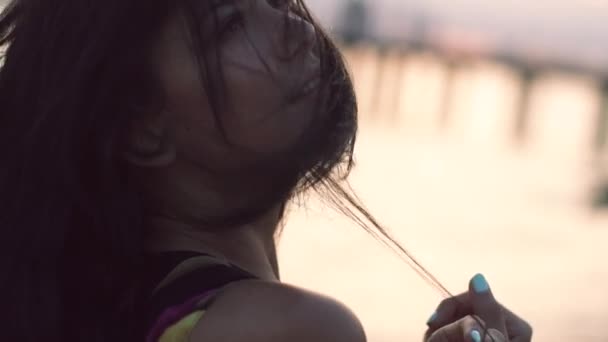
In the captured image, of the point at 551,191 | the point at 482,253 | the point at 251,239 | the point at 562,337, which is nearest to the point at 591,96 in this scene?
the point at 551,191

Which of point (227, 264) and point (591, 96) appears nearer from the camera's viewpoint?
point (227, 264)

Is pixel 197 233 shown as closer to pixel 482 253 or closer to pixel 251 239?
pixel 251 239

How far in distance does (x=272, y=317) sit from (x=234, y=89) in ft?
0.76

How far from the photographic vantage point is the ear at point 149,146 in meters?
1.19

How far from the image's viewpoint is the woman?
116cm

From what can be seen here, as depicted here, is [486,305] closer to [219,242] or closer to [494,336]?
[494,336]

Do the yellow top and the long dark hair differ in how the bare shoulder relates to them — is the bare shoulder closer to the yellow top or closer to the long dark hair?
the yellow top

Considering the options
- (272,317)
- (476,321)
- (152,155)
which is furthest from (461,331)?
(152,155)

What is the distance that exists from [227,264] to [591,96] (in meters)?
16.0

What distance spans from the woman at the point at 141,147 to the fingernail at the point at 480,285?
0.04m

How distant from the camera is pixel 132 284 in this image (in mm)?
1158

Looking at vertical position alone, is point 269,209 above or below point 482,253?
above

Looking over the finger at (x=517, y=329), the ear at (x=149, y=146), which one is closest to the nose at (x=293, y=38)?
the ear at (x=149, y=146)

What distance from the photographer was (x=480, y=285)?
1.22 m
